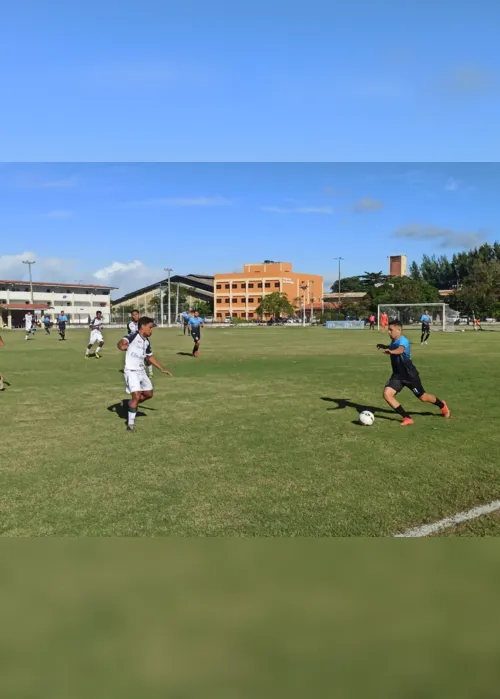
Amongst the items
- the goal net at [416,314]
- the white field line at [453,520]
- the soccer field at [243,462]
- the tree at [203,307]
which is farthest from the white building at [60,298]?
the white field line at [453,520]

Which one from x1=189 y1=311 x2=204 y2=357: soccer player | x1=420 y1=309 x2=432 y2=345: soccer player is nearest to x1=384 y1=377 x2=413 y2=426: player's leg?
x1=189 y1=311 x2=204 y2=357: soccer player

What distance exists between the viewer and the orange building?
4851 inches

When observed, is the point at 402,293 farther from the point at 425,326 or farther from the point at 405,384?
the point at 405,384

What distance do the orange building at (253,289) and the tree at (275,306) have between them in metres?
12.3

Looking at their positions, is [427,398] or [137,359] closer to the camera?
[137,359]

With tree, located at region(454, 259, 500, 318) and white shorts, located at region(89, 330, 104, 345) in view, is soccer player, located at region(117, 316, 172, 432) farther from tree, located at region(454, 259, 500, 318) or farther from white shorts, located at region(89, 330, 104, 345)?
tree, located at region(454, 259, 500, 318)

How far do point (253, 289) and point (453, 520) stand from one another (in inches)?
4762

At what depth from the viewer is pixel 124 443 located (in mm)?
7766

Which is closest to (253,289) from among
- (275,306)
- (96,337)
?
(275,306)

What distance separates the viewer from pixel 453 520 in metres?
4.72

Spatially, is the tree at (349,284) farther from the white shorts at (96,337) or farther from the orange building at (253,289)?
the white shorts at (96,337)

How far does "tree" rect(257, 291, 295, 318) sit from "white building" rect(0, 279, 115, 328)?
96.9 ft

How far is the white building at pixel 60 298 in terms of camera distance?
96.6 m

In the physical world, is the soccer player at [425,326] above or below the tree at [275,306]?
below
